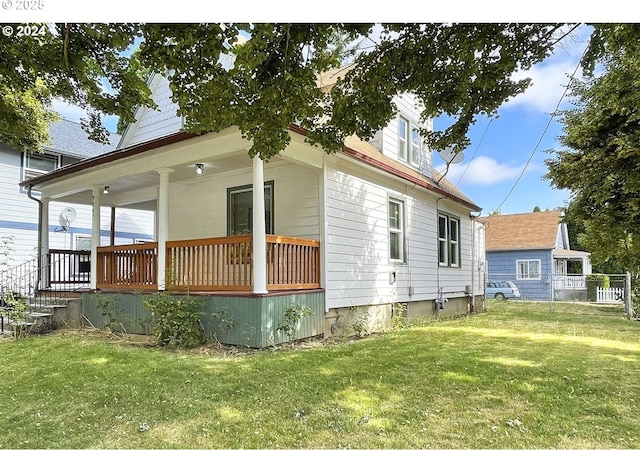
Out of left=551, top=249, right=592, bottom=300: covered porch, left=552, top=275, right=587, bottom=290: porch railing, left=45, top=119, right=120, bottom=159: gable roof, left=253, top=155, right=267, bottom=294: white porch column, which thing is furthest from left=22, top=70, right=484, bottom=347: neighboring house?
left=552, top=275, right=587, bottom=290: porch railing

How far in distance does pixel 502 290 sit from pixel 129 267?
69.8 ft

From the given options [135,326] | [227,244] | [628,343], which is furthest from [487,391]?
[135,326]

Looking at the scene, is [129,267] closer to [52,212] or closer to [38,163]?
[52,212]

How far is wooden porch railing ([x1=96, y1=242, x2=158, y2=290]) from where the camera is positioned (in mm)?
8602

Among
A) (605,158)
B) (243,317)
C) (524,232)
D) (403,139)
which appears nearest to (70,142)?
(403,139)

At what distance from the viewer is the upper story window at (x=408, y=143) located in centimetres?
1228

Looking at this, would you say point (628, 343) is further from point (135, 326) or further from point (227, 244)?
point (135, 326)

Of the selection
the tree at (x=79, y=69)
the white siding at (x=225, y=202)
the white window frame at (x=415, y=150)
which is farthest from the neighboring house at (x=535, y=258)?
the tree at (x=79, y=69)

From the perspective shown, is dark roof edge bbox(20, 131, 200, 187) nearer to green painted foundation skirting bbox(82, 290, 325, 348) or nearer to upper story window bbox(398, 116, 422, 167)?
green painted foundation skirting bbox(82, 290, 325, 348)

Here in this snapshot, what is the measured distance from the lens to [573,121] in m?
9.70

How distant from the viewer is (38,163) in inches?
583

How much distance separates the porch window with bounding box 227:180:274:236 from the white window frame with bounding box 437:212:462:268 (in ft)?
19.7

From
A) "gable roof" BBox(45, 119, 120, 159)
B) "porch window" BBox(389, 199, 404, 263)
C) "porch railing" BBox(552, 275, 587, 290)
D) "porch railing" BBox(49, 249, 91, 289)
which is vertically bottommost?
"porch railing" BBox(552, 275, 587, 290)

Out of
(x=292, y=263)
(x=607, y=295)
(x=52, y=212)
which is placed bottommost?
(x=607, y=295)
